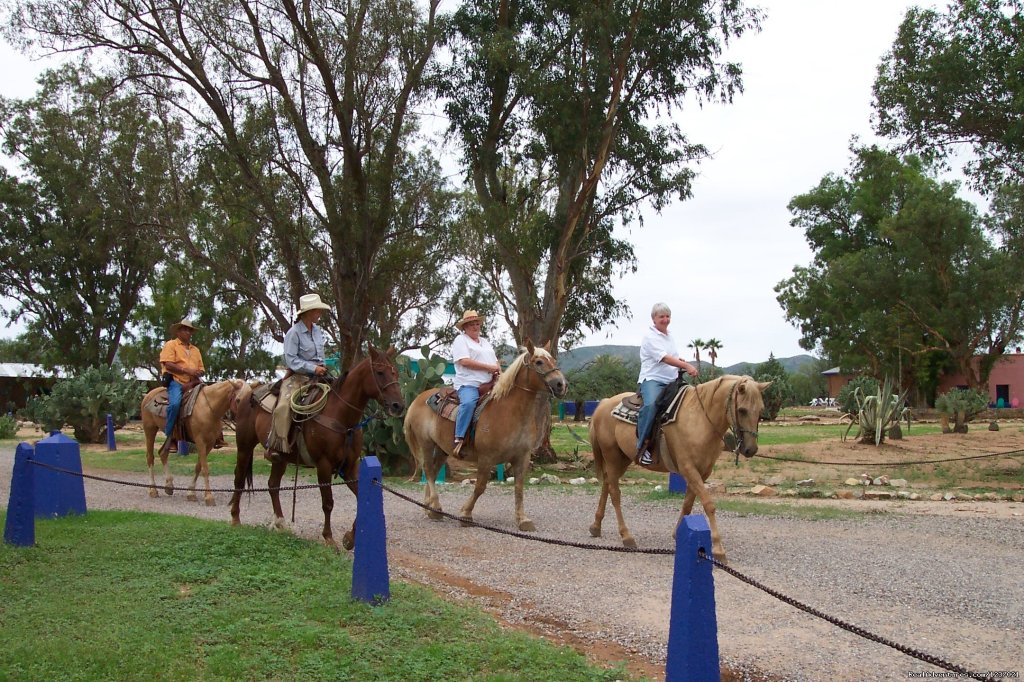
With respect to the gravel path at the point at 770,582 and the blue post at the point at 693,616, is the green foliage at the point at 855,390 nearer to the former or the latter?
the gravel path at the point at 770,582

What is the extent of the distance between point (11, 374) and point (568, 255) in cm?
4657

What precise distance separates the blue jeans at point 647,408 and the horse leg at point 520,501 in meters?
1.88

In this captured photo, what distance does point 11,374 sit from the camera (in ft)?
→ 172

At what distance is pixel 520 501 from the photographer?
10484 millimetres

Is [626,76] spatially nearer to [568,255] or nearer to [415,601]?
[568,255]

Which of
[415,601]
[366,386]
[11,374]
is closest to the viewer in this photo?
[415,601]

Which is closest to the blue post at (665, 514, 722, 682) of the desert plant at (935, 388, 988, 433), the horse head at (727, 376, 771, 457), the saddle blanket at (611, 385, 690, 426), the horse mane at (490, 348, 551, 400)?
the horse head at (727, 376, 771, 457)

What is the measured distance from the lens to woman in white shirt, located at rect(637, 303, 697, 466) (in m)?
9.09

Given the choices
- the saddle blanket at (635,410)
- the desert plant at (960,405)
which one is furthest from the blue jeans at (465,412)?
the desert plant at (960,405)

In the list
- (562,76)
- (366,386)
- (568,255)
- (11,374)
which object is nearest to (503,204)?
(568,255)

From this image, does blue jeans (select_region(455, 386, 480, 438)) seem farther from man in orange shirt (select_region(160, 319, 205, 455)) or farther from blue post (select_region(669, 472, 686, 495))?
man in orange shirt (select_region(160, 319, 205, 455))

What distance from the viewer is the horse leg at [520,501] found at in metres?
10.2

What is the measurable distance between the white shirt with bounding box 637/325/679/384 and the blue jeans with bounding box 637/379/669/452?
2.9 inches

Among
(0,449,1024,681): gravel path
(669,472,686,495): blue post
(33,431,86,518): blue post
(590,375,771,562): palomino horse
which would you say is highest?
(590,375,771,562): palomino horse
